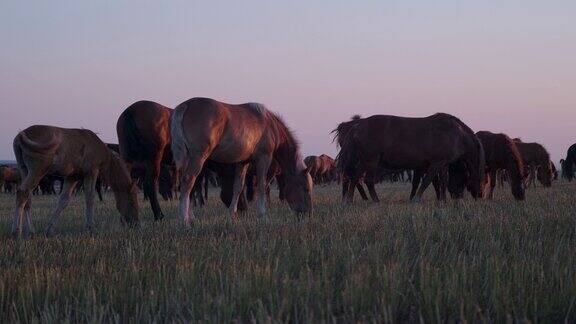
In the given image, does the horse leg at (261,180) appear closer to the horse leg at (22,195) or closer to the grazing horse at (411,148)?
the horse leg at (22,195)

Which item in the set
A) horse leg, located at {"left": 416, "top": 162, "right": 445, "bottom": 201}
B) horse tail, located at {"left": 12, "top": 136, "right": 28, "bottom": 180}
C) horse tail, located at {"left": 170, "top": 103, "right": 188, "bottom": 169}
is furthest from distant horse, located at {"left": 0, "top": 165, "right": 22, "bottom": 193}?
horse tail, located at {"left": 12, "top": 136, "right": 28, "bottom": 180}

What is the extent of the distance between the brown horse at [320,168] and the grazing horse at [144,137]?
35.7 meters

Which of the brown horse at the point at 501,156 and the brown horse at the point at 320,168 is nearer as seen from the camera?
the brown horse at the point at 501,156

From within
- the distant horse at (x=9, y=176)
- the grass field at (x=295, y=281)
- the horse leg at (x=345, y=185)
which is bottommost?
the distant horse at (x=9, y=176)

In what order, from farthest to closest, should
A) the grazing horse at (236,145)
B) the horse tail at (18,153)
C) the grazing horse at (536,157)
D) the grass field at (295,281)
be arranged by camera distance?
the grazing horse at (536,157)
the grazing horse at (236,145)
the horse tail at (18,153)
the grass field at (295,281)

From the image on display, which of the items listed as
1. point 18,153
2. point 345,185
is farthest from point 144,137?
point 345,185

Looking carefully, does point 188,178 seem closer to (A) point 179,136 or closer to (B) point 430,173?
(A) point 179,136

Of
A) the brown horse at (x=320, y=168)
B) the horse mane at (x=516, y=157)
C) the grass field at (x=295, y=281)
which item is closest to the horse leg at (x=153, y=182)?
the grass field at (x=295, y=281)

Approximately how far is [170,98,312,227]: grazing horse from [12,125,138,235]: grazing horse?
103cm

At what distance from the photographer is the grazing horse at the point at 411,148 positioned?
→ 50.9 feet

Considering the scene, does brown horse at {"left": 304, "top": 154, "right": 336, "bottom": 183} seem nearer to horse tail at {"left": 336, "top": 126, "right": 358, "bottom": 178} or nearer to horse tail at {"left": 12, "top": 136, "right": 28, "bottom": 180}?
horse tail at {"left": 336, "top": 126, "right": 358, "bottom": 178}

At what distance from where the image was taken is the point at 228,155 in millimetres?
10758

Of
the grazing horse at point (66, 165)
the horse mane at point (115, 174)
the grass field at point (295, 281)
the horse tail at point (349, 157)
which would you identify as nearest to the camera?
the grass field at point (295, 281)

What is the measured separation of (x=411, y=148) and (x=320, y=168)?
37.0 m
